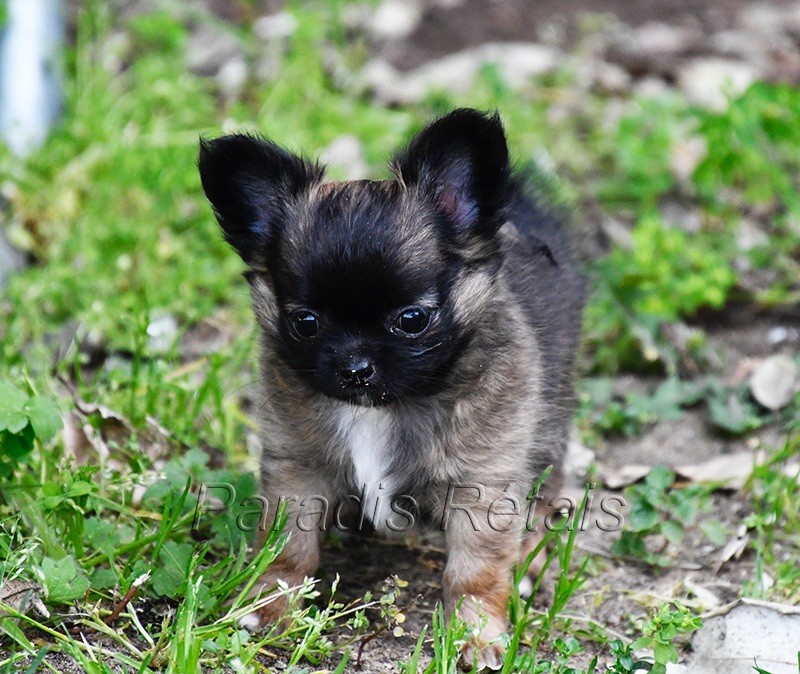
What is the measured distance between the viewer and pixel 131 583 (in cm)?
330

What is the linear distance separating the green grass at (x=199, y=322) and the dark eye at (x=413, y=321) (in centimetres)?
75

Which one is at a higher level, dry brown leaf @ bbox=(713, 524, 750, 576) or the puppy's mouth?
the puppy's mouth

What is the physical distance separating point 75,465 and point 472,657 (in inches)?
59.2

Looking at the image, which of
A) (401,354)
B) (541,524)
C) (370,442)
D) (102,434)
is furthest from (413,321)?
(102,434)

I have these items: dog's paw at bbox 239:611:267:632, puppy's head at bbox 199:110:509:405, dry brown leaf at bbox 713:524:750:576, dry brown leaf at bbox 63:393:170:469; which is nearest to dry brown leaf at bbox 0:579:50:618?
dog's paw at bbox 239:611:267:632

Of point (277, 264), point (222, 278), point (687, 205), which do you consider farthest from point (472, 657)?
point (687, 205)

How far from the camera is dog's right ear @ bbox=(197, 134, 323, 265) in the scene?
11.7 feet

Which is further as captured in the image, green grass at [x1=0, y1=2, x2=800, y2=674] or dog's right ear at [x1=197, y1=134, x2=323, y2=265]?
dog's right ear at [x1=197, y1=134, x2=323, y2=265]

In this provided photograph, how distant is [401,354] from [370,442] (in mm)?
371

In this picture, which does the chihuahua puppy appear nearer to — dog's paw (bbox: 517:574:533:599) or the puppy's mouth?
the puppy's mouth

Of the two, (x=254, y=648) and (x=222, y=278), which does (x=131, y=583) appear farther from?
(x=222, y=278)

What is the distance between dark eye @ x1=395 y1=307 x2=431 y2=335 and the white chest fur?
1.10 ft

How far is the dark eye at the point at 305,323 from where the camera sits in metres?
3.32

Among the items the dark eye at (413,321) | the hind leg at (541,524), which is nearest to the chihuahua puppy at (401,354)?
the dark eye at (413,321)
